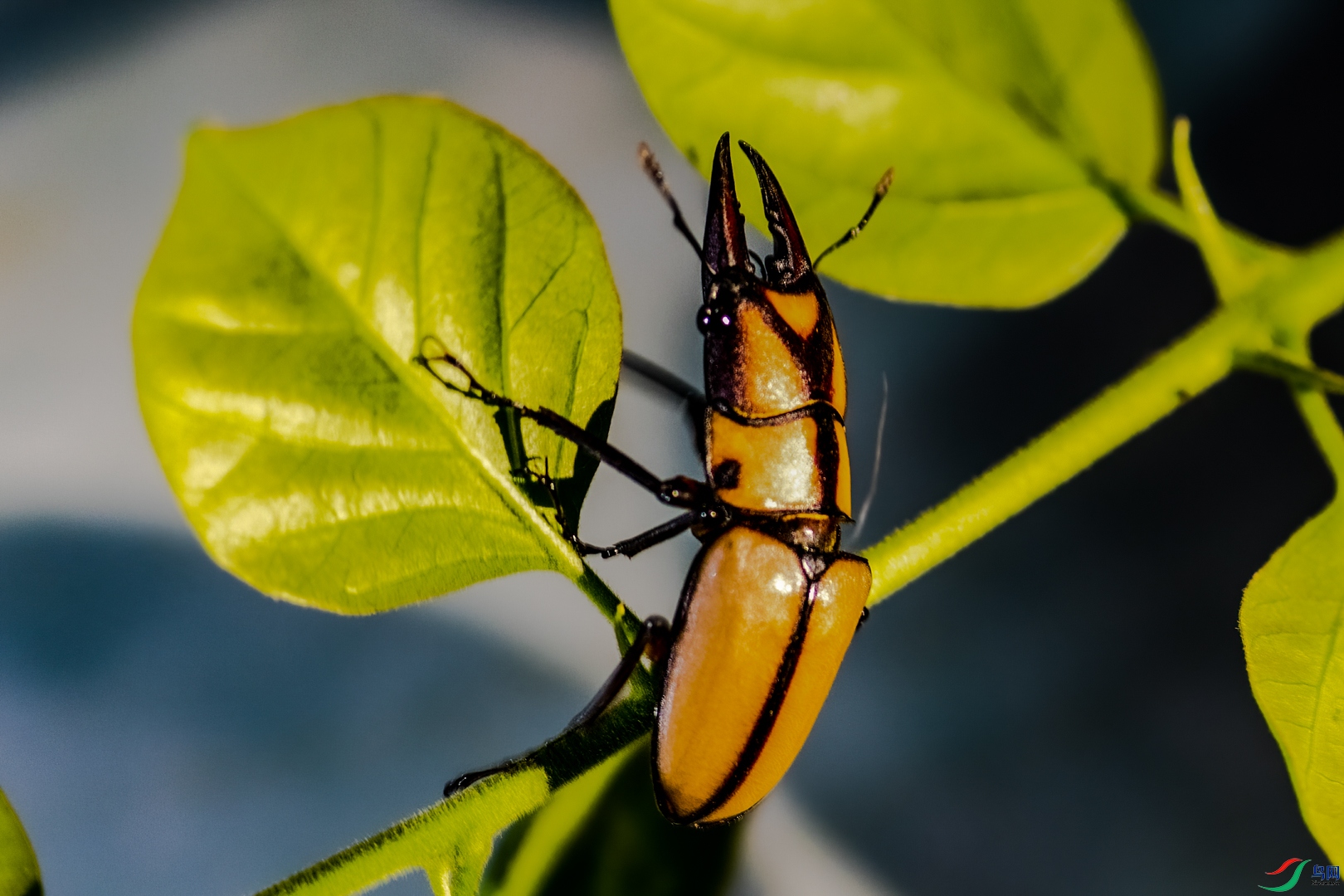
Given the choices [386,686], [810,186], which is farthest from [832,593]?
[386,686]

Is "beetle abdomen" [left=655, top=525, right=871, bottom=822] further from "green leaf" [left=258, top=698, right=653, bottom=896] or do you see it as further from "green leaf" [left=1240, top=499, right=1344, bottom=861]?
"green leaf" [left=1240, top=499, right=1344, bottom=861]

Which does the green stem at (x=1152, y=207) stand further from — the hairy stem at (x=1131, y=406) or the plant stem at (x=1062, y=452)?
the plant stem at (x=1062, y=452)

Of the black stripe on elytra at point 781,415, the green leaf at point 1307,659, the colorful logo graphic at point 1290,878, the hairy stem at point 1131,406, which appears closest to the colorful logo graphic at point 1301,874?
the colorful logo graphic at point 1290,878

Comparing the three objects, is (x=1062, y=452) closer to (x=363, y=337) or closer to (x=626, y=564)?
(x=363, y=337)

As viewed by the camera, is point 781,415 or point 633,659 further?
point 781,415

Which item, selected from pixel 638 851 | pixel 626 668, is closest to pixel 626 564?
pixel 638 851

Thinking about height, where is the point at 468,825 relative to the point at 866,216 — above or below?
below

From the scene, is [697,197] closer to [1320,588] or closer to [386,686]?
[386,686]
